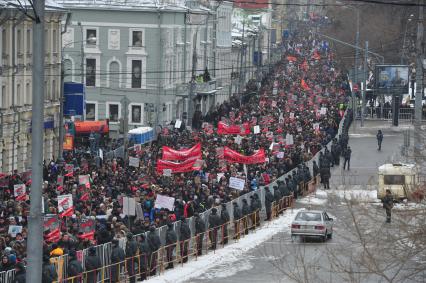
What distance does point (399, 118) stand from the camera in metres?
84.1

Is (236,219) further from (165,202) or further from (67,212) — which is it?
(67,212)

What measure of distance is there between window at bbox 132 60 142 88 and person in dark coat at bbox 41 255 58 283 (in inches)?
2165

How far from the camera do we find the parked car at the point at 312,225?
115 feet

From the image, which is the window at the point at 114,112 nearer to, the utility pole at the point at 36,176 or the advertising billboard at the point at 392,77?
the advertising billboard at the point at 392,77

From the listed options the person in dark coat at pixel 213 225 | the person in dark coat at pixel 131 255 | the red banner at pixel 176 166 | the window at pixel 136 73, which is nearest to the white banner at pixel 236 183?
the red banner at pixel 176 166

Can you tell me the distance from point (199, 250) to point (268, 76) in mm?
83592

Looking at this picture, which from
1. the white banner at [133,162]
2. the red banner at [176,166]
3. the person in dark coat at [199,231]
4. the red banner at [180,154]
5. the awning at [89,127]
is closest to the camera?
the person in dark coat at [199,231]

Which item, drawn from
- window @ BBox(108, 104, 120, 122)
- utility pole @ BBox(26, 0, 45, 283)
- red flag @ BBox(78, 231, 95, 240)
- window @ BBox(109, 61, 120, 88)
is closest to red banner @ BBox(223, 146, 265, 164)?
red flag @ BBox(78, 231, 95, 240)

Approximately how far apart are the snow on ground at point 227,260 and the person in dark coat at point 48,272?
526cm

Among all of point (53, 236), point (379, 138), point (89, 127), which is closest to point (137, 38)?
point (89, 127)

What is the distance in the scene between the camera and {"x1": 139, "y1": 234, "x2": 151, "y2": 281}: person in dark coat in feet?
94.0

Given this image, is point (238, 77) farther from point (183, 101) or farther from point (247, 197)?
point (247, 197)

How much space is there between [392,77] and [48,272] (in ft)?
188

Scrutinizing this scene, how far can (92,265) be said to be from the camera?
2625 centimetres
